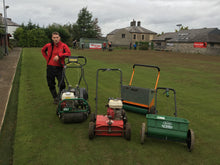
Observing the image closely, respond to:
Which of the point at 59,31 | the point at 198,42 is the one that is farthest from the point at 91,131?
the point at 59,31

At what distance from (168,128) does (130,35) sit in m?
55.9

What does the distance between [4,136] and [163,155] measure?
3291 millimetres

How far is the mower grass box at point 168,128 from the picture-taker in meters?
3.67

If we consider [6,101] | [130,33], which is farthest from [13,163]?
[130,33]

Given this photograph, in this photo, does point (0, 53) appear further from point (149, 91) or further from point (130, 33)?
point (130, 33)

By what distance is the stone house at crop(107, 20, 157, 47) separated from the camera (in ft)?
183

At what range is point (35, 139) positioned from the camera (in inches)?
155

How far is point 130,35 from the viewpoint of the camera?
5728 cm

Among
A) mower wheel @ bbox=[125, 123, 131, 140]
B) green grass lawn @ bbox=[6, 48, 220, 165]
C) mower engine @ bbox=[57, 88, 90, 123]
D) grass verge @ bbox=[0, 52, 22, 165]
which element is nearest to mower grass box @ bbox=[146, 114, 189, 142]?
green grass lawn @ bbox=[6, 48, 220, 165]

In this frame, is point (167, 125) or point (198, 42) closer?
point (167, 125)

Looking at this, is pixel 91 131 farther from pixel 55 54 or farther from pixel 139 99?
pixel 55 54

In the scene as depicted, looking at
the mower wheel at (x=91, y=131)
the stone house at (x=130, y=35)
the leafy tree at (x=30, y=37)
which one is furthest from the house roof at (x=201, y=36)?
the mower wheel at (x=91, y=131)

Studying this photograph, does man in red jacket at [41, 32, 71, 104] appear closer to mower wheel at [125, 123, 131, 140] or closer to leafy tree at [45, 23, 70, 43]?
mower wheel at [125, 123, 131, 140]

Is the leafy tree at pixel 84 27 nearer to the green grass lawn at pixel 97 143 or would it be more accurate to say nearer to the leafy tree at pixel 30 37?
the leafy tree at pixel 30 37
